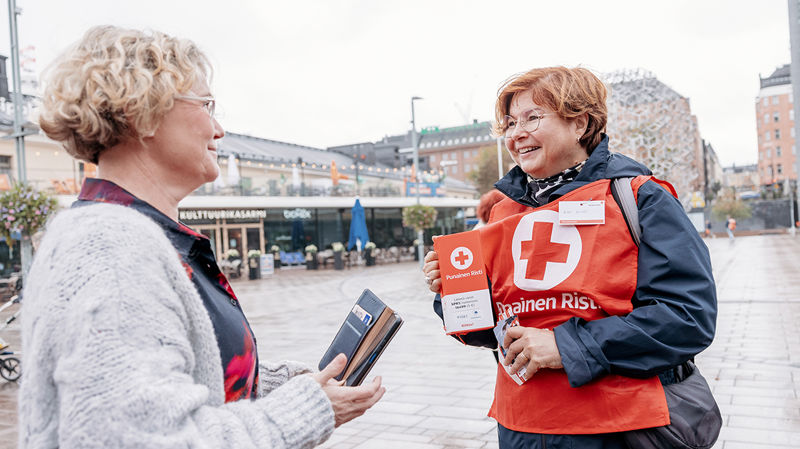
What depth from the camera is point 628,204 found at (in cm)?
179

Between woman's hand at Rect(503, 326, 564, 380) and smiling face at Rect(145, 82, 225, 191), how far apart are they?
980 millimetres

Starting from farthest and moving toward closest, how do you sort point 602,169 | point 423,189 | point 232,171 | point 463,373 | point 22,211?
point 423,189 < point 232,171 < point 22,211 < point 463,373 < point 602,169

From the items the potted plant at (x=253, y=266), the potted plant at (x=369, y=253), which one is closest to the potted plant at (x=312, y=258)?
the potted plant at (x=369, y=253)

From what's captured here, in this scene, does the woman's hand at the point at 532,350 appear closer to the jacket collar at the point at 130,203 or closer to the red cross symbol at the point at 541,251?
the red cross symbol at the point at 541,251

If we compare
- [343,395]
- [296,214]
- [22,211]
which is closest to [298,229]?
[296,214]

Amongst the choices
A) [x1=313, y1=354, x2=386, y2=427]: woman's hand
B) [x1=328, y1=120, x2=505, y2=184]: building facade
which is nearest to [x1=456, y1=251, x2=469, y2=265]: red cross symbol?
[x1=313, y1=354, x2=386, y2=427]: woman's hand

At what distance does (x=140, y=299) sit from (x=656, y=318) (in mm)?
1304

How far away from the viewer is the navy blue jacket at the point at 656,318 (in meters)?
1.66

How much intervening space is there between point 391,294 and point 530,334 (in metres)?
13.9

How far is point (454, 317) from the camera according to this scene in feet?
6.66

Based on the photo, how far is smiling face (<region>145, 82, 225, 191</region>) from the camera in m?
1.37

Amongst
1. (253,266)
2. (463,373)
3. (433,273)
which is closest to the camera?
(433,273)

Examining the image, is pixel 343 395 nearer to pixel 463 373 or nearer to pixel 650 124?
pixel 463 373

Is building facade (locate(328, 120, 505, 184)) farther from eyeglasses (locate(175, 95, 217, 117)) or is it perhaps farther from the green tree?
eyeglasses (locate(175, 95, 217, 117))
